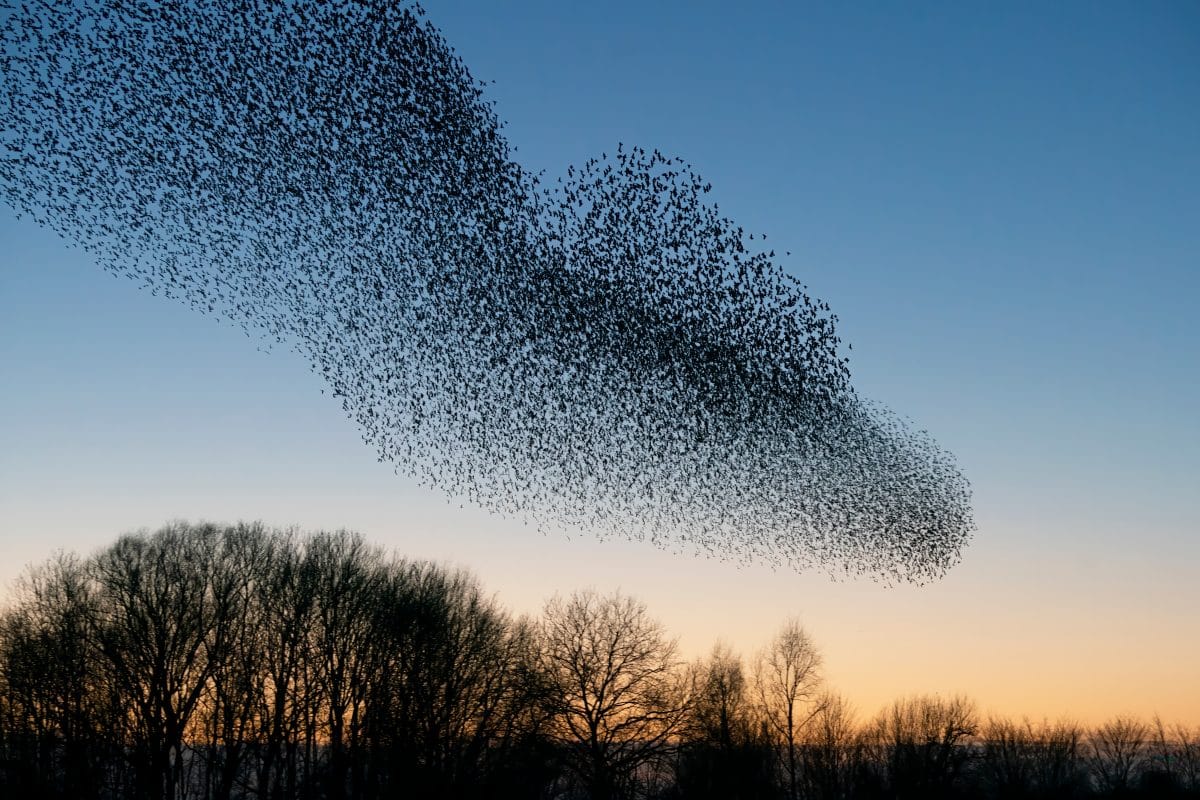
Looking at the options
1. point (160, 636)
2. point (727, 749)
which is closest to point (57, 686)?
A: point (160, 636)

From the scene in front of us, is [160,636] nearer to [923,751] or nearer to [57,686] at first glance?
[57,686]

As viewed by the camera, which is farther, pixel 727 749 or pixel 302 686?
pixel 727 749

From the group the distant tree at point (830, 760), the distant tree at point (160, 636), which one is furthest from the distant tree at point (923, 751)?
the distant tree at point (160, 636)

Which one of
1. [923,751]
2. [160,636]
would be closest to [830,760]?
[923,751]

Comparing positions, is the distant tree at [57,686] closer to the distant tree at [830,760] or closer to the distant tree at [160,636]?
the distant tree at [160,636]

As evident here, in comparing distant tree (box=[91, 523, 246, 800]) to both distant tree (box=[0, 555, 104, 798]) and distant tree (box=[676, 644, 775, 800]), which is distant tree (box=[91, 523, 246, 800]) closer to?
distant tree (box=[0, 555, 104, 798])

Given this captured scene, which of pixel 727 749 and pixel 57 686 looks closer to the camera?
pixel 57 686

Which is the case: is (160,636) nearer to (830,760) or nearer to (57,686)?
(57,686)

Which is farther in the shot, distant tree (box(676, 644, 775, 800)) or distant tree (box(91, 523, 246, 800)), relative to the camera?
distant tree (box(676, 644, 775, 800))

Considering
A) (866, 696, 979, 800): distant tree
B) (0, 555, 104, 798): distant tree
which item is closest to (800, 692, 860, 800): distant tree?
(866, 696, 979, 800): distant tree

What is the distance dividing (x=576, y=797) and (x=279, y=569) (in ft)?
75.3

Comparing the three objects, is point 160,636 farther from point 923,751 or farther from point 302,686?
point 923,751

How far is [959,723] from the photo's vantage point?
90750mm

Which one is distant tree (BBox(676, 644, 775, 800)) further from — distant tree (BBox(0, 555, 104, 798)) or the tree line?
distant tree (BBox(0, 555, 104, 798))
